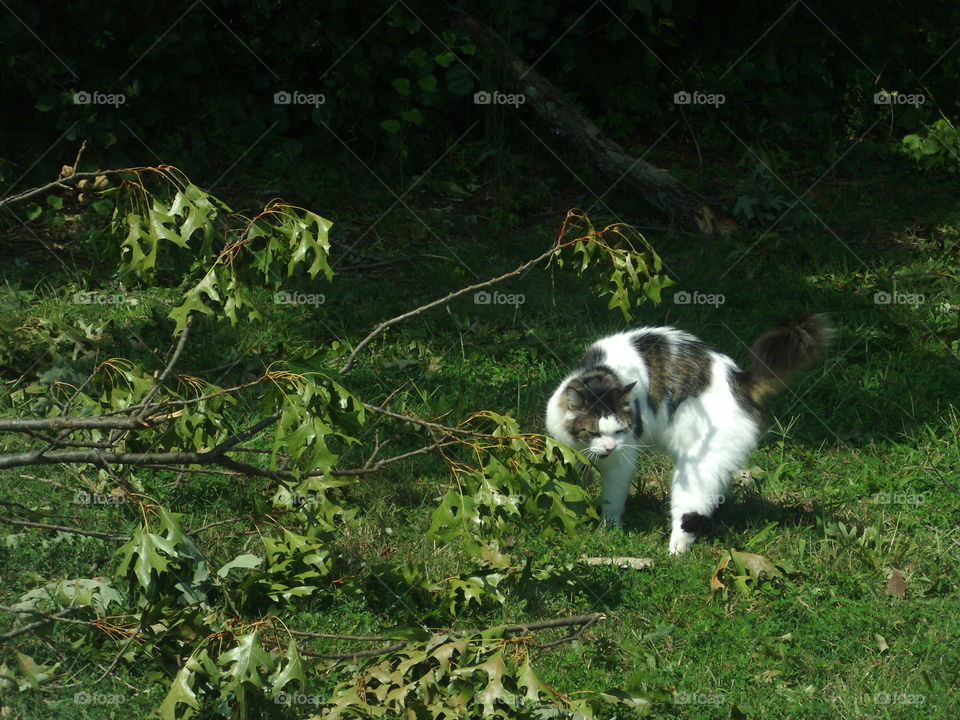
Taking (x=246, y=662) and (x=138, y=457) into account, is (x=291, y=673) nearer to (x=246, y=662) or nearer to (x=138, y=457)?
(x=246, y=662)

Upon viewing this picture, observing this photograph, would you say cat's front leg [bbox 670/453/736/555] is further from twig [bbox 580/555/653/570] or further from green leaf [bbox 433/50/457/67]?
green leaf [bbox 433/50/457/67]

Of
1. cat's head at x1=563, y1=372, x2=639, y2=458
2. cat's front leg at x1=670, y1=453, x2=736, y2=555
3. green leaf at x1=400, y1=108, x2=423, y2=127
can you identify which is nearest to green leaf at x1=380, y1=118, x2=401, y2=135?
green leaf at x1=400, y1=108, x2=423, y2=127

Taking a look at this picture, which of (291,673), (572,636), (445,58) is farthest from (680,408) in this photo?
(445,58)

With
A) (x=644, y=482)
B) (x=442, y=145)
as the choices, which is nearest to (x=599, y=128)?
(x=442, y=145)

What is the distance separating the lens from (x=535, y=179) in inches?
→ 334

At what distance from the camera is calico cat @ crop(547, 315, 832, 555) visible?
477 cm

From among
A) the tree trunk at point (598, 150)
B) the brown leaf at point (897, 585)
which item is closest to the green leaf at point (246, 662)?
the brown leaf at point (897, 585)

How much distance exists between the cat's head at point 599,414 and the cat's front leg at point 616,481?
0.31 ft

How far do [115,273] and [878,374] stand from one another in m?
4.90

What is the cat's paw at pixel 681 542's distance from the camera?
187 inches

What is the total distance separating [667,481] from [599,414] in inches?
32.7

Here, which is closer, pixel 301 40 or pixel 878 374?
pixel 878 374

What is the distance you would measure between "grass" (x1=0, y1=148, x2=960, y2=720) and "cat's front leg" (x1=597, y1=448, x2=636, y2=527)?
13 cm

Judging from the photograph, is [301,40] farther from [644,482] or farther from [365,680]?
[365,680]
